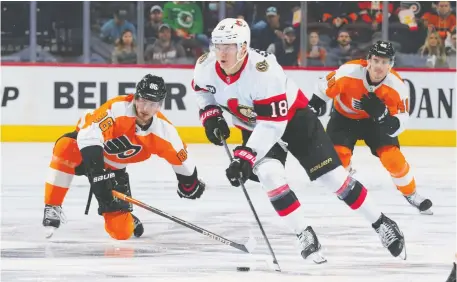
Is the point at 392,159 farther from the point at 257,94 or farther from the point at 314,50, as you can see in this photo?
the point at 314,50

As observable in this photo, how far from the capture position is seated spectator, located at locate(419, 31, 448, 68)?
10.3 meters

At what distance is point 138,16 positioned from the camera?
33.9 feet

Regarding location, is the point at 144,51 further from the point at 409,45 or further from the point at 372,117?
the point at 372,117

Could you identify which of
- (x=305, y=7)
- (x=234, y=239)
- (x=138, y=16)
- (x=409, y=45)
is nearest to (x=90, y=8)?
(x=138, y=16)

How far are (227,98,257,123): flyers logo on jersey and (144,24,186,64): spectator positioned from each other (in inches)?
213

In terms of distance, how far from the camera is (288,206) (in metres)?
4.77

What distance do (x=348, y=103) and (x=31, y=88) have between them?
4.48m

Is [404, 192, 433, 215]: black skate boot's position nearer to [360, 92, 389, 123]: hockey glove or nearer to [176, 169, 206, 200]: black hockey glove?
[360, 92, 389, 123]: hockey glove

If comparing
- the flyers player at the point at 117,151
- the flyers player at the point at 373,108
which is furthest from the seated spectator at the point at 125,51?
the flyers player at the point at 117,151

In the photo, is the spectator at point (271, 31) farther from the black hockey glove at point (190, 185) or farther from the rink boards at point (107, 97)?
the black hockey glove at point (190, 185)

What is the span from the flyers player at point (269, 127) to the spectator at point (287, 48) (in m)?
5.19

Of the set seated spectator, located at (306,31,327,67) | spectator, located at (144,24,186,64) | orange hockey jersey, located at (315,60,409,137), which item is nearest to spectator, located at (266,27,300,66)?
seated spectator, located at (306,31,327,67)

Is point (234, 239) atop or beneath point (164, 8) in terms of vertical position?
beneath

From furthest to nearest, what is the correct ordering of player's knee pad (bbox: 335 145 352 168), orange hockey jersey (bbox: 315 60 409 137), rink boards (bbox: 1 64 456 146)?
rink boards (bbox: 1 64 456 146), player's knee pad (bbox: 335 145 352 168), orange hockey jersey (bbox: 315 60 409 137)
